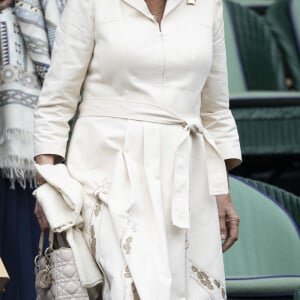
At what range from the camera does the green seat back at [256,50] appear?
7543 millimetres

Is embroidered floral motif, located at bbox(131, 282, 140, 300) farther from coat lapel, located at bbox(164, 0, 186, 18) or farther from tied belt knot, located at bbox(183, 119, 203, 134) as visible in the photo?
coat lapel, located at bbox(164, 0, 186, 18)

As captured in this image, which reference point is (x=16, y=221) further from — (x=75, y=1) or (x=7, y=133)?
(x=75, y=1)

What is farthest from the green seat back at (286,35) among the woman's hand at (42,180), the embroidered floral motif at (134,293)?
the embroidered floral motif at (134,293)

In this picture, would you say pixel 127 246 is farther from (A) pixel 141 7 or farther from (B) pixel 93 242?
(A) pixel 141 7

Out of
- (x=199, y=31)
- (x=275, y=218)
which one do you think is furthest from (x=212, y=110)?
(x=275, y=218)

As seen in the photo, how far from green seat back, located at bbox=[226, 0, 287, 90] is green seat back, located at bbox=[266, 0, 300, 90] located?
4.1 inches

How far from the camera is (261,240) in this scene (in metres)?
6.29

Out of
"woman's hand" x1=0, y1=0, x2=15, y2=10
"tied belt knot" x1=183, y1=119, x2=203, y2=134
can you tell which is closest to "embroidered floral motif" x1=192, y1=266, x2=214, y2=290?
"tied belt knot" x1=183, y1=119, x2=203, y2=134

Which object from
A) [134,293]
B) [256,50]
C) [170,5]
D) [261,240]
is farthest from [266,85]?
[134,293]

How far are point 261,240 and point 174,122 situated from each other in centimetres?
191

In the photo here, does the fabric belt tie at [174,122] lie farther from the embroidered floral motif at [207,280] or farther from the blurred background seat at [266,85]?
the blurred background seat at [266,85]

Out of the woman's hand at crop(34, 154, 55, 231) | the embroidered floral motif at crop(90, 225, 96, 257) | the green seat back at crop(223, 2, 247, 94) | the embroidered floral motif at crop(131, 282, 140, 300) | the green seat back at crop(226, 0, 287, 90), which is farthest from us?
the green seat back at crop(226, 0, 287, 90)

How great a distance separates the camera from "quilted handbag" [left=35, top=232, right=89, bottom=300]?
14.2ft

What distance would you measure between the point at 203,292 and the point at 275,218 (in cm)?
179
